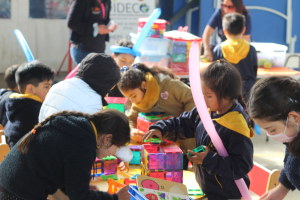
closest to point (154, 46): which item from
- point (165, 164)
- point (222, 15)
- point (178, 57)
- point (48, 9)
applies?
point (178, 57)

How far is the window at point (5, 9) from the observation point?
645 centimetres

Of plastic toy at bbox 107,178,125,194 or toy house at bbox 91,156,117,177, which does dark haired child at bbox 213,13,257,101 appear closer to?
toy house at bbox 91,156,117,177

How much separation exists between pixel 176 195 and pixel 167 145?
344 mm

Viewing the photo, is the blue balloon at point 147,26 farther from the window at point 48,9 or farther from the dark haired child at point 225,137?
the window at point 48,9

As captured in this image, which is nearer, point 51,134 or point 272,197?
point 51,134

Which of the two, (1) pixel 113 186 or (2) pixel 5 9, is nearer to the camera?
(1) pixel 113 186

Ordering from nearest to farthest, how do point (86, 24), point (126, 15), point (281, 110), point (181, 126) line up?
1. point (281, 110)
2. point (181, 126)
3. point (86, 24)
4. point (126, 15)

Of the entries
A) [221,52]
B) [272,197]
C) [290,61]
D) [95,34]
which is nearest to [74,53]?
[95,34]

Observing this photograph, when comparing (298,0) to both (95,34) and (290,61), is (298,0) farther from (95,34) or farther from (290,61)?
(95,34)

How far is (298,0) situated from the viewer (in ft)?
21.4

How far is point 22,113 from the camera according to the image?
1979 millimetres

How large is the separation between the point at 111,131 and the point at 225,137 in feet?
1.70

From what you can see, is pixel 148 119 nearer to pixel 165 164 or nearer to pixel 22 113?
pixel 165 164

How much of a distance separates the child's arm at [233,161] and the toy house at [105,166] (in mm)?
514
